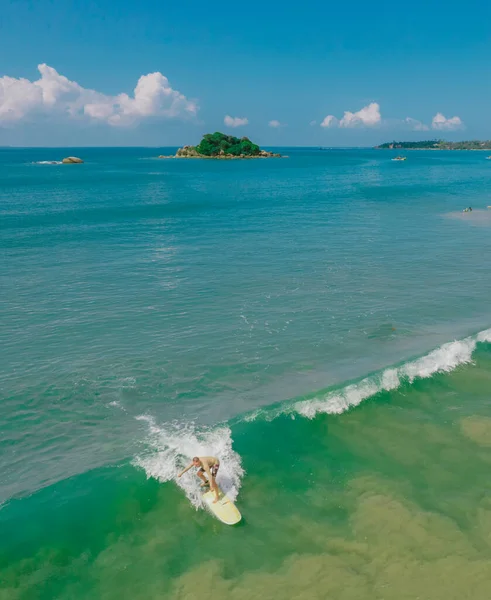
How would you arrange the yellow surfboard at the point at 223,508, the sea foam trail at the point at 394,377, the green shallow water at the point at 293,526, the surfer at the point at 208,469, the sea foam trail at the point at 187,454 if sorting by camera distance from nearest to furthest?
1. the green shallow water at the point at 293,526
2. the yellow surfboard at the point at 223,508
3. the surfer at the point at 208,469
4. the sea foam trail at the point at 187,454
5. the sea foam trail at the point at 394,377

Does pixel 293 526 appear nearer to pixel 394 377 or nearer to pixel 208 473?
pixel 208 473

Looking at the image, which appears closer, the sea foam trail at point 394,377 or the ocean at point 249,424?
the ocean at point 249,424

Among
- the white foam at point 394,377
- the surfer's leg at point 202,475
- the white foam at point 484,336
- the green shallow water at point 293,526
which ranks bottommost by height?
the green shallow water at point 293,526

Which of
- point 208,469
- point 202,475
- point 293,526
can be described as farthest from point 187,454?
point 293,526

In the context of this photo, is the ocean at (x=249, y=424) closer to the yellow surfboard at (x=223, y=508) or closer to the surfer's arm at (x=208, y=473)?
the yellow surfboard at (x=223, y=508)

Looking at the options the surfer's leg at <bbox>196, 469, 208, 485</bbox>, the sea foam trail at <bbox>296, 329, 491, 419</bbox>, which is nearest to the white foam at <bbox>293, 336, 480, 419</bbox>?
the sea foam trail at <bbox>296, 329, 491, 419</bbox>

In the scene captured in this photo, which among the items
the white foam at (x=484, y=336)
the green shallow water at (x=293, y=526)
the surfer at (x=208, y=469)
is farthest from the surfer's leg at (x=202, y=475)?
the white foam at (x=484, y=336)

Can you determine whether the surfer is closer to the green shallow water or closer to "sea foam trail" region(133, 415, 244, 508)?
"sea foam trail" region(133, 415, 244, 508)

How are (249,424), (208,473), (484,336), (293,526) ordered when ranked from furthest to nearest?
(484,336) < (249,424) < (208,473) < (293,526)

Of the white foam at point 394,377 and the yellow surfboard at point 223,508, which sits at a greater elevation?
the white foam at point 394,377
